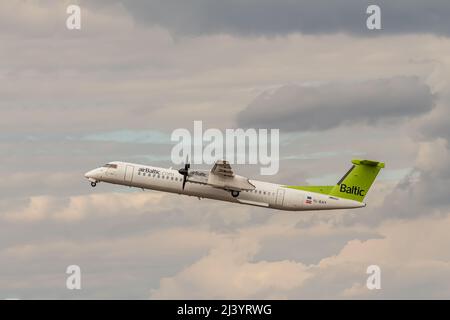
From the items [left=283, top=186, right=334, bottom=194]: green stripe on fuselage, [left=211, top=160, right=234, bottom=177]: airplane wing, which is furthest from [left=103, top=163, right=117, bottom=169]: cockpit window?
Answer: [left=283, top=186, right=334, bottom=194]: green stripe on fuselage

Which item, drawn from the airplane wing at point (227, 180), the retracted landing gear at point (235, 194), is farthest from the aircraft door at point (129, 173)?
the retracted landing gear at point (235, 194)

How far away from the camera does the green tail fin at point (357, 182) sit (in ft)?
282

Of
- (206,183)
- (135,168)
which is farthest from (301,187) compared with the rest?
(135,168)

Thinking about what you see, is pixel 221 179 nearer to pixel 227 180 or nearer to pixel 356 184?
pixel 227 180

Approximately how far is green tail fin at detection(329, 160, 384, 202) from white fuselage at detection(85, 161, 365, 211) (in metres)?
0.64

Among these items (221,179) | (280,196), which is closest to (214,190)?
(221,179)

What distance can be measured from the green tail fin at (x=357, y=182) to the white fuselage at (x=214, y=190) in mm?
639

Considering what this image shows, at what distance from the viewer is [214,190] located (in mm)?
83562

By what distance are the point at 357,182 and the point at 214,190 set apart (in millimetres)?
12129

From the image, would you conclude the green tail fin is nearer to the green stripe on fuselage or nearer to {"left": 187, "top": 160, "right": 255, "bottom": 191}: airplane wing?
the green stripe on fuselage

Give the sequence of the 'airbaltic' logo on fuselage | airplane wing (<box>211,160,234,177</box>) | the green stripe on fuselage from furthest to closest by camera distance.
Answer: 1. the 'airbaltic' logo on fuselage
2. the green stripe on fuselage
3. airplane wing (<box>211,160,234,177</box>)

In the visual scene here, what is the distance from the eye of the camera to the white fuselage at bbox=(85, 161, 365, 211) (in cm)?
8231
